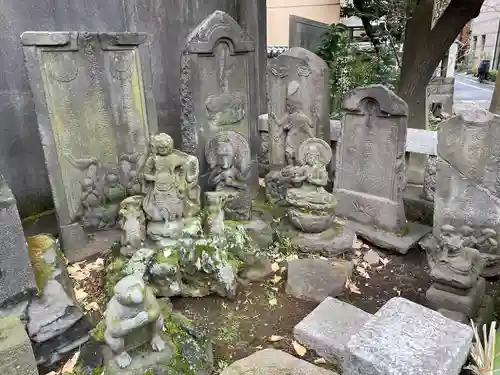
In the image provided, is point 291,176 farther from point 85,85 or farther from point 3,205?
point 3,205

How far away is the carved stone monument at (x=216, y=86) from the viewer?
5191 mm

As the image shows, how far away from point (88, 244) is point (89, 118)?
151cm

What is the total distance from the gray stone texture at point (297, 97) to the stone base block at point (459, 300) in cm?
283

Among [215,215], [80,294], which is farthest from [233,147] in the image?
[80,294]

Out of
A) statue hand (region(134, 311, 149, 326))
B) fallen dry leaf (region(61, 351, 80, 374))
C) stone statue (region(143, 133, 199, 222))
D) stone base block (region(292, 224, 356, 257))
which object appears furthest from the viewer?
stone base block (region(292, 224, 356, 257))

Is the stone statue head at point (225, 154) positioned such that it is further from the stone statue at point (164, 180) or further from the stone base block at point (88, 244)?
the stone base block at point (88, 244)

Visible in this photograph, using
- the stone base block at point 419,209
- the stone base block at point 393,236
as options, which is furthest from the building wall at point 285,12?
the stone base block at point 393,236

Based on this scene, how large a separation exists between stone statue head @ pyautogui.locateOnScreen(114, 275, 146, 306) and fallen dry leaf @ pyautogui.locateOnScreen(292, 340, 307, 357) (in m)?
1.46

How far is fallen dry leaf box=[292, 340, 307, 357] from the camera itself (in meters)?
3.34

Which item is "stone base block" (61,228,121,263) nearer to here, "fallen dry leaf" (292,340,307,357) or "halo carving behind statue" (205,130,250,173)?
"halo carving behind statue" (205,130,250,173)

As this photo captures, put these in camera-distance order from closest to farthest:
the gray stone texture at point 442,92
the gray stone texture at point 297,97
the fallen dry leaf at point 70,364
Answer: the fallen dry leaf at point 70,364 → the gray stone texture at point 297,97 → the gray stone texture at point 442,92

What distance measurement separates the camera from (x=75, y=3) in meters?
6.05

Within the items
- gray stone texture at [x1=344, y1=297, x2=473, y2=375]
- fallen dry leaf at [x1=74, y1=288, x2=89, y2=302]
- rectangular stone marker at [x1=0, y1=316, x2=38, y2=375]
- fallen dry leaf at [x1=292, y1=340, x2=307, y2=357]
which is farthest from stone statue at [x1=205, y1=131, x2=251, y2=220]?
gray stone texture at [x1=344, y1=297, x2=473, y2=375]

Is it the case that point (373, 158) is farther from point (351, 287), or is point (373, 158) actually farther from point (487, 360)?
point (487, 360)
